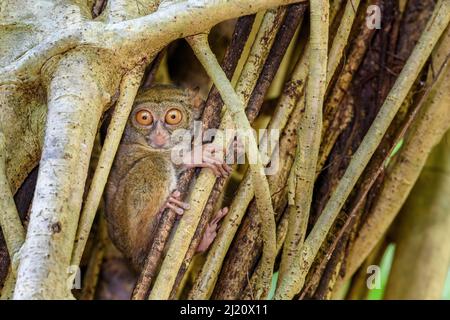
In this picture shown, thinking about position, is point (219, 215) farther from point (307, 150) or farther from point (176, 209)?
point (307, 150)

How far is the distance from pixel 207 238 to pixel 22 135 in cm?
97

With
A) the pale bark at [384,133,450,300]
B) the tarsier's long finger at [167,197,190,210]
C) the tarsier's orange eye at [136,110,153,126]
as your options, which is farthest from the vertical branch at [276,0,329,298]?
the pale bark at [384,133,450,300]

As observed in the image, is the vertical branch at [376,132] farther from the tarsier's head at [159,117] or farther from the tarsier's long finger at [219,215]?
the tarsier's head at [159,117]

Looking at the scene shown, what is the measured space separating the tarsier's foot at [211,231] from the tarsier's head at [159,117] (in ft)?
1.92

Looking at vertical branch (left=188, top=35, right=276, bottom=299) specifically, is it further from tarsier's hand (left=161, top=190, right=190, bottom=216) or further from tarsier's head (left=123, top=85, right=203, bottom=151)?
tarsier's head (left=123, top=85, right=203, bottom=151)

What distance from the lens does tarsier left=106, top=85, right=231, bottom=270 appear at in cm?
394

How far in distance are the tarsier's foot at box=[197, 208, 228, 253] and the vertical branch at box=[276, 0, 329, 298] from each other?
36 centimetres

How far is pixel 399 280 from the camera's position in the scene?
190 inches

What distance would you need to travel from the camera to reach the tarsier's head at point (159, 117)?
4207mm

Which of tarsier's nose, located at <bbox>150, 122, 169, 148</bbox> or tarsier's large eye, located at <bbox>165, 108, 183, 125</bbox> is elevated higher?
tarsier's large eye, located at <bbox>165, 108, 183, 125</bbox>

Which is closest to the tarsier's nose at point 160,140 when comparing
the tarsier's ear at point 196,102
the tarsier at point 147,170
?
the tarsier at point 147,170

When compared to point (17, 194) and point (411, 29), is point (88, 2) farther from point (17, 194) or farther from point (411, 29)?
point (411, 29)

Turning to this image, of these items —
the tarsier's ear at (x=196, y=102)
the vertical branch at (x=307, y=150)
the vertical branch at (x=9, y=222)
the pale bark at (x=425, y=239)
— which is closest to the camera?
the vertical branch at (x=9, y=222)
